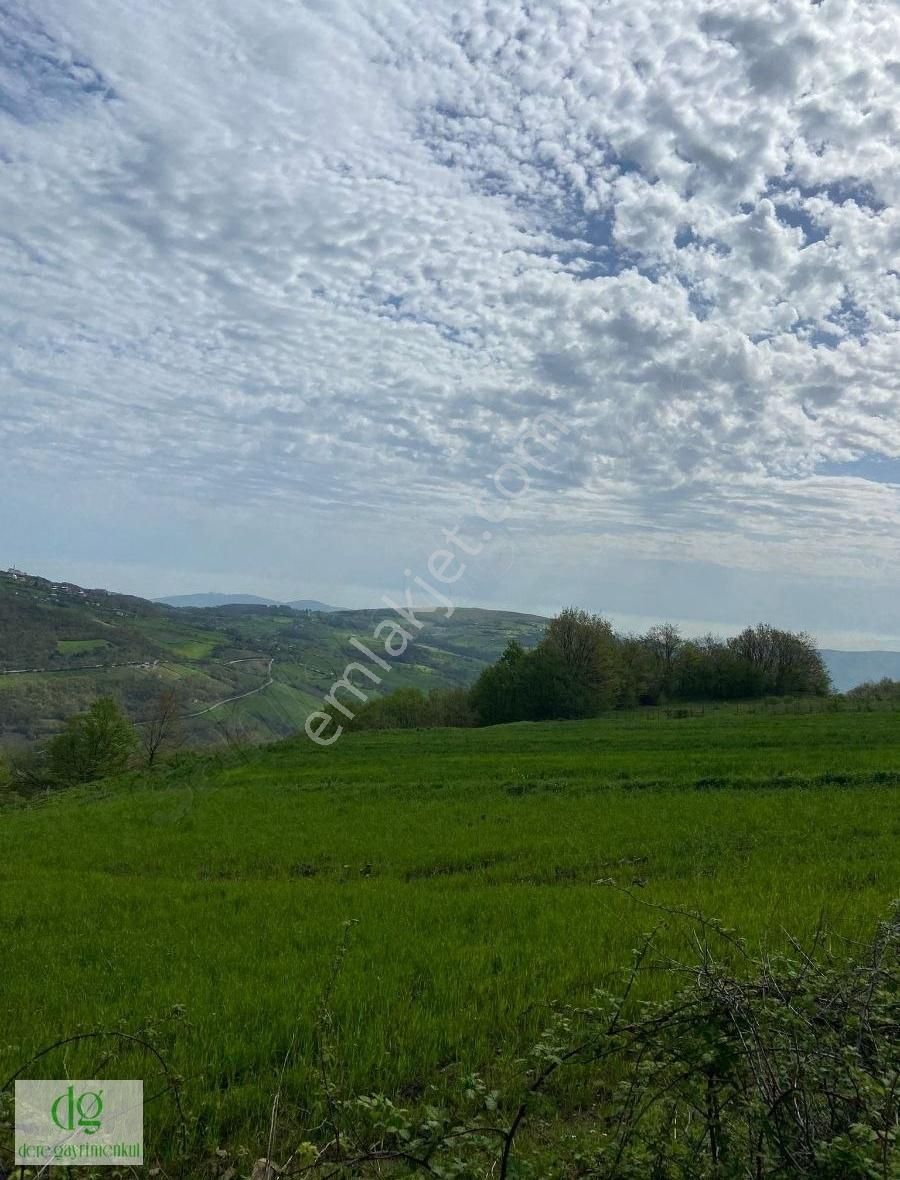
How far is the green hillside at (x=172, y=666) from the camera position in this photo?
4301 inches

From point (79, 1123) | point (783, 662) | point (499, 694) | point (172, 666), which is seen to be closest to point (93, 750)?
point (499, 694)

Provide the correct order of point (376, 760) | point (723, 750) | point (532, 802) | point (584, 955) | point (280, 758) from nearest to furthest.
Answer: point (584, 955) < point (532, 802) < point (723, 750) < point (376, 760) < point (280, 758)

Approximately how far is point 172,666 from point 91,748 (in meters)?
86.5

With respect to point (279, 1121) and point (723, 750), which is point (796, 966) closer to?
point (279, 1121)

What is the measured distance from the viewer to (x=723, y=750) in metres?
25.9

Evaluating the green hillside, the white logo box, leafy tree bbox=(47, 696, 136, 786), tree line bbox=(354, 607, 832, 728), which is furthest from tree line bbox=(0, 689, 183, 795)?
the white logo box

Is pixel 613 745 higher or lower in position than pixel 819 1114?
lower

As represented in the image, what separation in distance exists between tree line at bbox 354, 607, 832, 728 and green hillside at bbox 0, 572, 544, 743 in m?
31.1

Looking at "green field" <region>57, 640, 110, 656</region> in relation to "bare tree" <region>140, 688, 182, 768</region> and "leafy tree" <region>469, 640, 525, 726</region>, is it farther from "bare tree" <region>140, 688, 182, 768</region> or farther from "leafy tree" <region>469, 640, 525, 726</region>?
"leafy tree" <region>469, 640, 525, 726</region>

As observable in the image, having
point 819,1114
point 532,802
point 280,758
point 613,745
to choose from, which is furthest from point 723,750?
point 819,1114

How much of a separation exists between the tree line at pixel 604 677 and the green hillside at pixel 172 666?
1224 inches

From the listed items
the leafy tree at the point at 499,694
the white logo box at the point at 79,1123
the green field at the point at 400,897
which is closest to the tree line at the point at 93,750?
the leafy tree at the point at 499,694

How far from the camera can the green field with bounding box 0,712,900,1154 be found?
561cm

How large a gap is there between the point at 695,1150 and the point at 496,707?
197 ft
